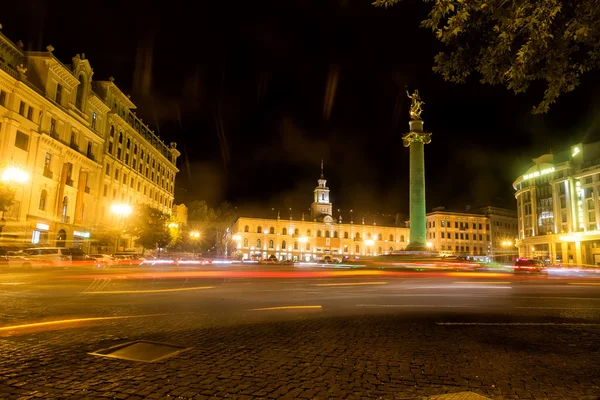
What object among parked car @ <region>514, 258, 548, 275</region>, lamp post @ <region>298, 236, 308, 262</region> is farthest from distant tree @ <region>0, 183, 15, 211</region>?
lamp post @ <region>298, 236, 308, 262</region>

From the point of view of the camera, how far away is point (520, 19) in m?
5.88

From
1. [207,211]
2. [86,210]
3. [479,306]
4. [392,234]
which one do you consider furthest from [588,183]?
[207,211]

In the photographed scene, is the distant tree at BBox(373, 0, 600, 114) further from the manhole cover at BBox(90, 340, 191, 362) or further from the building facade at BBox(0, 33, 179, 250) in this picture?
the building facade at BBox(0, 33, 179, 250)

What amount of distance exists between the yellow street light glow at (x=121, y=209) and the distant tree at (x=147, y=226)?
57.6 inches

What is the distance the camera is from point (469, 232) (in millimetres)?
104812

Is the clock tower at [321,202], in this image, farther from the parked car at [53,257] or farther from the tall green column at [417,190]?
the parked car at [53,257]

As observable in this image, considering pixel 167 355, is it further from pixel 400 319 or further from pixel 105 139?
pixel 105 139

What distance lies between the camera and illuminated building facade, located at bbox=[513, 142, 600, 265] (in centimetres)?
6122

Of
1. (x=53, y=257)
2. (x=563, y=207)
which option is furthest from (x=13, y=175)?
(x=563, y=207)

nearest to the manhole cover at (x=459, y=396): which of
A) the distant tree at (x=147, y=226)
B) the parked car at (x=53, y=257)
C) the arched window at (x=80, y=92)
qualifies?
the parked car at (x=53, y=257)

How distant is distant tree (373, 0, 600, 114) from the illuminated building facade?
6602 cm

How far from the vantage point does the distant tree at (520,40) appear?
5918mm

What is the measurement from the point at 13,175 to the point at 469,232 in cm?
10186

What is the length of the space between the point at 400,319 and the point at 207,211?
317ft
